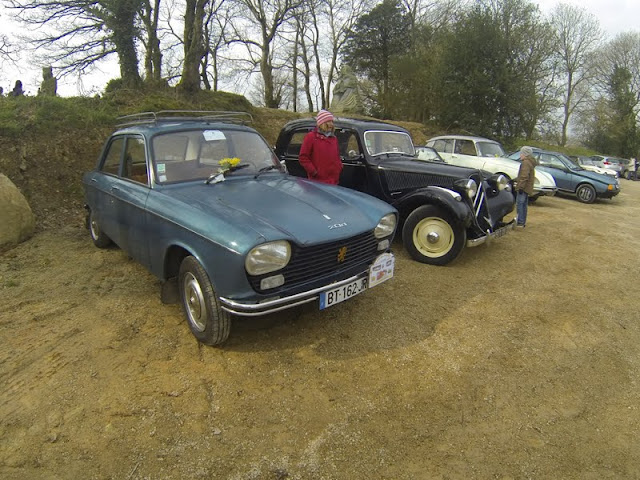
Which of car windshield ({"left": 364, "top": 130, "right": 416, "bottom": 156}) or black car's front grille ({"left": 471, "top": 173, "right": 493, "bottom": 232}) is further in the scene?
car windshield ({"left": 364, "top": 130, "right": 416, "bottom": 156})

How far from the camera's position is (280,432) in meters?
2.42

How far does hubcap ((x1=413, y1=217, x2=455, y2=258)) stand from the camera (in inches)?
→ 208

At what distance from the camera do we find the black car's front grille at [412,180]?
18.2ft

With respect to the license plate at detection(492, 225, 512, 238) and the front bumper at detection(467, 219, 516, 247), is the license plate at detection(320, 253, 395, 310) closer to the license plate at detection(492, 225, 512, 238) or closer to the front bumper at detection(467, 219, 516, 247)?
→ the front bumper at detection(467, 219, 516, 247)

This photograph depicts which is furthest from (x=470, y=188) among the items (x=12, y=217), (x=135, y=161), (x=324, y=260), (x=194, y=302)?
(x=12, y=217)

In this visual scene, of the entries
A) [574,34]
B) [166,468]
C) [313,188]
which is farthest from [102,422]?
[574,34]

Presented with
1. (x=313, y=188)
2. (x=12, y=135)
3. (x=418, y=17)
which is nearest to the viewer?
(x=313, y=188)

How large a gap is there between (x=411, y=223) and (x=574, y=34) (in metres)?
46.2

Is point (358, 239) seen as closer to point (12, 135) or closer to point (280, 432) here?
point (280, 432)

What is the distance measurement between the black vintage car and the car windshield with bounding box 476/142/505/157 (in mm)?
5391

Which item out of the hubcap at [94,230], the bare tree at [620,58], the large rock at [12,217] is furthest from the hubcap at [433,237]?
the bare tree at [620,58]

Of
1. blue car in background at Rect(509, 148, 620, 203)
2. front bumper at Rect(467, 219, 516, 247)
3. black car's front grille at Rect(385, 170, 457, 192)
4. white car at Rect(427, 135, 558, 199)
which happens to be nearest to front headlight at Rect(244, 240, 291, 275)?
front bumper at Rect(467, 219, 516, 247)

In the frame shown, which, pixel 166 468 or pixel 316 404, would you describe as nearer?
pixel 166 468

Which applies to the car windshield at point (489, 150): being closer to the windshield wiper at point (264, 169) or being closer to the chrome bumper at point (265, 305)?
the windshield wiper at point (264, 169)
